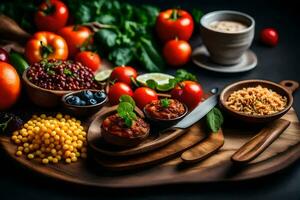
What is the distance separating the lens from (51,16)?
348 cm

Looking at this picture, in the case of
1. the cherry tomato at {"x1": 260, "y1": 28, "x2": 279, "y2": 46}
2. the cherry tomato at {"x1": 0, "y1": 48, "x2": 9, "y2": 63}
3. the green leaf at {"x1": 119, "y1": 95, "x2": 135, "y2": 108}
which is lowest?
the cherry tomato at {"x1": 260, "y1": 28, "x2": 279, "y2": 46}

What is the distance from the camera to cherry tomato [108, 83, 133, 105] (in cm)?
289

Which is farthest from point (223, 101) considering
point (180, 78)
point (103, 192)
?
point (103, 192)

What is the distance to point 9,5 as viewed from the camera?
11.8 feet

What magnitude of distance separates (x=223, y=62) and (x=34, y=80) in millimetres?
1055

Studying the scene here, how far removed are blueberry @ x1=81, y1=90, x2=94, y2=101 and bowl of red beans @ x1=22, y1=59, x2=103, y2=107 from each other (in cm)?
8

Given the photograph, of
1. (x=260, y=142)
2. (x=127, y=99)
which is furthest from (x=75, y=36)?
(x=260, y=142)

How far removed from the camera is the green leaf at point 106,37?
3.35 meters

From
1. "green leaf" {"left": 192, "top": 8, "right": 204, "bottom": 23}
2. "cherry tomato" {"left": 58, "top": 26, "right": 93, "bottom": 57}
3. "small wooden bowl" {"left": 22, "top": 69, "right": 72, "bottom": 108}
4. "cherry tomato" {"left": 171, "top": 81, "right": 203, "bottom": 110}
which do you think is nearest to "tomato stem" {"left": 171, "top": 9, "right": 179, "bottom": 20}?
"green leaf" {"left": 192, "top": 8, "right": 204, "bottom": 23}

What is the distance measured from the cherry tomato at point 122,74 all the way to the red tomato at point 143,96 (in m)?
0.18

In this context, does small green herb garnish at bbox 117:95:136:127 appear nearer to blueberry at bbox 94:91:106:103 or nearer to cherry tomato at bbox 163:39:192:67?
blueberry at bbox 94:91:106:103

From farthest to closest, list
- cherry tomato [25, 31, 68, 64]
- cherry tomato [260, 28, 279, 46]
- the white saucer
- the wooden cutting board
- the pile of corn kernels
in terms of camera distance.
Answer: cherry tomato [260, 28, 279, 46] → the white saucer → cherry tomato [25, 31, 68, 64] → the pile of corn kernels → the wooden cutting board

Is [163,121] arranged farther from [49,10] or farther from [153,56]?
[49,10]

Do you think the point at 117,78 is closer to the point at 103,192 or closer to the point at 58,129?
the point at 58,129
